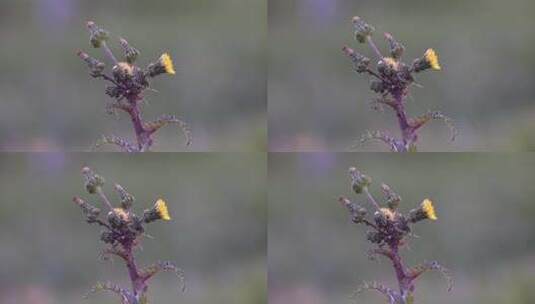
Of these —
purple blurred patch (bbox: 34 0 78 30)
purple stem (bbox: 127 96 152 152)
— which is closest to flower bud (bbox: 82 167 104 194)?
purple stem (bbox: 127 96 152 152)

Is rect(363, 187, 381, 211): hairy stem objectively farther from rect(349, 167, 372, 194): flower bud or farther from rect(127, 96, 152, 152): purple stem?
rect(127, 96, 152, 152): purple stem

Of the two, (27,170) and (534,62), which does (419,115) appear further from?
(27,170)

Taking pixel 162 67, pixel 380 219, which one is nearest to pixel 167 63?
pixel 162 67

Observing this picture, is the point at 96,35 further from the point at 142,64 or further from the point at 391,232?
the point at 391,232

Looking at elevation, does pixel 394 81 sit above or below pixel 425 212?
above

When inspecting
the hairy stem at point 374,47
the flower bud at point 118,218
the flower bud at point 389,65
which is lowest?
the flower bud at point 118,218

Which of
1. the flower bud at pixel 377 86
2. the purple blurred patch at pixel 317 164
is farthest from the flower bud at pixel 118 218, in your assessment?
the flower bud at pixel 377 86

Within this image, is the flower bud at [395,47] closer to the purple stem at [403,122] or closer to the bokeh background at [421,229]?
the purple stem at [403,122]
